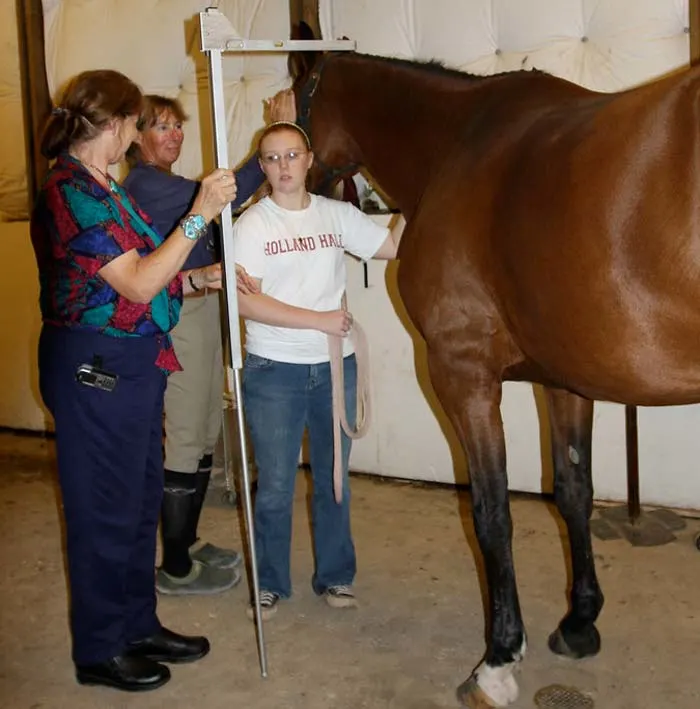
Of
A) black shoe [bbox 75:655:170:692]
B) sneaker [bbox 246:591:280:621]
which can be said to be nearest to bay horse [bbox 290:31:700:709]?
sneaker [bbox 246:591:280:621]

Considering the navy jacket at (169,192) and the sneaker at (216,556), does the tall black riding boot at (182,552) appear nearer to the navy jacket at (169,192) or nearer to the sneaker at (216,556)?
the sneaker at (216,556)

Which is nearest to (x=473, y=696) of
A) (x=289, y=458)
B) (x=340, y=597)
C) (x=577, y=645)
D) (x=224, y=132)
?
(x=577, y=645)

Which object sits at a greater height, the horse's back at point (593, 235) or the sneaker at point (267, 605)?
the horse's back at point (593, 235)

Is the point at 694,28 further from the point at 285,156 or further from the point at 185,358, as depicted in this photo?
the point at 185,358

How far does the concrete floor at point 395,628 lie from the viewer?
1.96 m

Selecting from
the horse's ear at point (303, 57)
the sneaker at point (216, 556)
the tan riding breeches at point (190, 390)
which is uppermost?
the horse's ear at point (303, 57)

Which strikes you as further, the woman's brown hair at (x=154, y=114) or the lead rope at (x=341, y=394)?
the woman's brown hair at (x=154, y=114)

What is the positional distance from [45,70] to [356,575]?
10.1 ft

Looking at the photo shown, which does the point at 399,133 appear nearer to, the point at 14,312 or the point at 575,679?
the point at 575,679

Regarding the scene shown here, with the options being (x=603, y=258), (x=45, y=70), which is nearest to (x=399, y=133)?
Result: (x=603, y=258)

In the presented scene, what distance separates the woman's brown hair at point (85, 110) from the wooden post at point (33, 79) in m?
2.50

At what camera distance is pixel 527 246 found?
5.41ft

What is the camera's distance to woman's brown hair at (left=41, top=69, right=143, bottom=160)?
1.75 metres

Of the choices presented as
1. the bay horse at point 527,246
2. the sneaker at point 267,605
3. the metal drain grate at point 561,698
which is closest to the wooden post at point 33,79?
the bay horse at point 527,246
